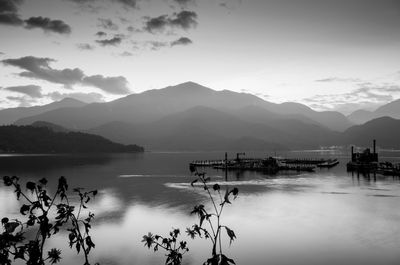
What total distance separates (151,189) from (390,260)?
202ft

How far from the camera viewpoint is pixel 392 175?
109938mm

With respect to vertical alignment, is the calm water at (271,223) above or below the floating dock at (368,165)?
below

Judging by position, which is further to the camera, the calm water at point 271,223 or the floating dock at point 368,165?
the floating dock at point 368,165

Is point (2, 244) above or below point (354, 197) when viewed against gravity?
above

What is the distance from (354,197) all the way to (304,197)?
33.0 feet

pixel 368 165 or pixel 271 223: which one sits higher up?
pixel 368 165

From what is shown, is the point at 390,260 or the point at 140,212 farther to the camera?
the point at 140,212

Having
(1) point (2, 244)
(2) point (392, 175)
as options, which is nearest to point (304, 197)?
(2) point (392, 175)

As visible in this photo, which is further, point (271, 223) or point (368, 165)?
point (368, 165)

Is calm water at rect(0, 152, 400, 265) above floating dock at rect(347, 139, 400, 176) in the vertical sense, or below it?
below

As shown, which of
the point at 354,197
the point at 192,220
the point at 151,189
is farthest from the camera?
the point at 151,189

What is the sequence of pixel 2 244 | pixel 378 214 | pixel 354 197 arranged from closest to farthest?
pixel 2 244, pixel 378 214, pixel 354 197

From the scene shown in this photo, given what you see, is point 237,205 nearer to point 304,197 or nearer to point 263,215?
point 263,215

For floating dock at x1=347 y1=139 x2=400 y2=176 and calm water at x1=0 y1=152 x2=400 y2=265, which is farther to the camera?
floating dock at x1=347 y1=139 x2=400 y2=176
